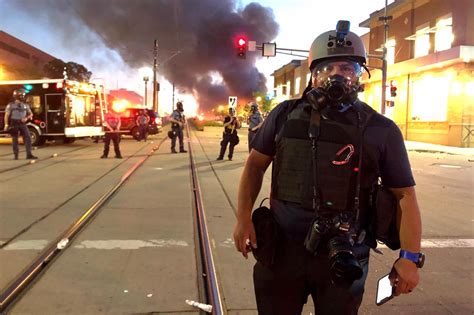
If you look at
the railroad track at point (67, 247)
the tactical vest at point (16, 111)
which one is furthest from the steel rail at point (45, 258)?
the tactical vest at point (16, 111)

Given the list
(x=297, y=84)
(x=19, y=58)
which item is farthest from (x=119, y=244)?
(x=19, y=58)

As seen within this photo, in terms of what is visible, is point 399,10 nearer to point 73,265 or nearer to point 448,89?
point 448,89

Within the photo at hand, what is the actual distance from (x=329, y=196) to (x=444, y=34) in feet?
95.3

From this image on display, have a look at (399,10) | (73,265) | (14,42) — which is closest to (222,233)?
(73,265)

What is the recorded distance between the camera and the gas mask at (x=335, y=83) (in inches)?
77.7

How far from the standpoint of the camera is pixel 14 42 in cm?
7375

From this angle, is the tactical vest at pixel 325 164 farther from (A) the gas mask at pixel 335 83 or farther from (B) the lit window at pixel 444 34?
(B) the lit window at pixel 444 34

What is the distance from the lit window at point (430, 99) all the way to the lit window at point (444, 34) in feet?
6.14

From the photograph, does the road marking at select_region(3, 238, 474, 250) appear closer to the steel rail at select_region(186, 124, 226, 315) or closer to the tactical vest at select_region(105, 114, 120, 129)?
the steel rail at select_region(186, 124, 226, 315)

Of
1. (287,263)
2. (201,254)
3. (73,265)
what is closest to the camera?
(287,263)

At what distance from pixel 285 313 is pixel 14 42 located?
81647 mm

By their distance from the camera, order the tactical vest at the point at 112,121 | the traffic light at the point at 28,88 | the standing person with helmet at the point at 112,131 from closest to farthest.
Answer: the standing person with helmet at the point at 112,131 < the tactical vest at the point at 112,121 < the traffic light at the point at 28,88

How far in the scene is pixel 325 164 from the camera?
6.42 ft

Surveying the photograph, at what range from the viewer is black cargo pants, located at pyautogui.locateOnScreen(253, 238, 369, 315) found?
2055 millimetres
